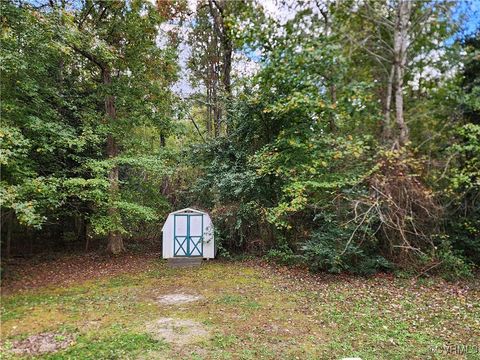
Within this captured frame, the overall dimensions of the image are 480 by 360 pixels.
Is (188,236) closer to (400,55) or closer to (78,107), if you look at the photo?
(78,107)

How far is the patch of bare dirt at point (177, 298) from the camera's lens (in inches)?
247

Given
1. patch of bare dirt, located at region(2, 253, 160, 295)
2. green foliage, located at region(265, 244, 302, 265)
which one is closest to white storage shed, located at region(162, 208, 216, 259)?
patch of bare dirt, located at region(2, 253, 160, 295)

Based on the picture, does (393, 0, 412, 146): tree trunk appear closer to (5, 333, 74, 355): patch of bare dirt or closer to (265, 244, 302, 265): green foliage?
(265, 244, 302, 265): green foliage

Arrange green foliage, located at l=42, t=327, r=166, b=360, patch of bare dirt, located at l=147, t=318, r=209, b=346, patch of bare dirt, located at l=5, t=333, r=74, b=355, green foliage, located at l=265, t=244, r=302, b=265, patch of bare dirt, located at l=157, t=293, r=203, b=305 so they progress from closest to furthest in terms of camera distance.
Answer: green foliage, located at l=42, t=327, r=166, b=360, patch of bare dirt, located at l=5, t=333, r=74, b=355, patch of bare dirt, located at l=147, t=318, r=209, b=346, patch of bare dirt, located at l=157, t=293, r=203, b=305, green foliage, located at l=265, t=244, r=302, b=265

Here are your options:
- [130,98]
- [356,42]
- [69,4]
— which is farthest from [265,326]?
[69,4]

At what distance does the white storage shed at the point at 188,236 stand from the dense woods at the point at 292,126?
57 cm

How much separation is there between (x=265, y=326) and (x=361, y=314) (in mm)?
1789

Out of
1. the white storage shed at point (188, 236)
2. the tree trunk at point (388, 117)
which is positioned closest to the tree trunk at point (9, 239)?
the white storage shed at point (188, 236)

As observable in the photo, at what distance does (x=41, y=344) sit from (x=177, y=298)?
259 centimetres

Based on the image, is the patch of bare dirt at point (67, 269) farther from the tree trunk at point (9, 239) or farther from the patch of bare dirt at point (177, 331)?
the patch of bare dirt at point (177, 331)

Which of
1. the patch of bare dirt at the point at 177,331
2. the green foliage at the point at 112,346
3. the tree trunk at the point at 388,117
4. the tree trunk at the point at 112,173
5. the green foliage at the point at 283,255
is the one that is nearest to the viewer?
the green foliage at the point at 112,346

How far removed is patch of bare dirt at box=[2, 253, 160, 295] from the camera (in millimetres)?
7688

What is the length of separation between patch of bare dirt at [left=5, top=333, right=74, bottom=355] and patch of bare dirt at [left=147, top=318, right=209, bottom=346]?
3.82ft

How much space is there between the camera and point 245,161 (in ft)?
33.7
